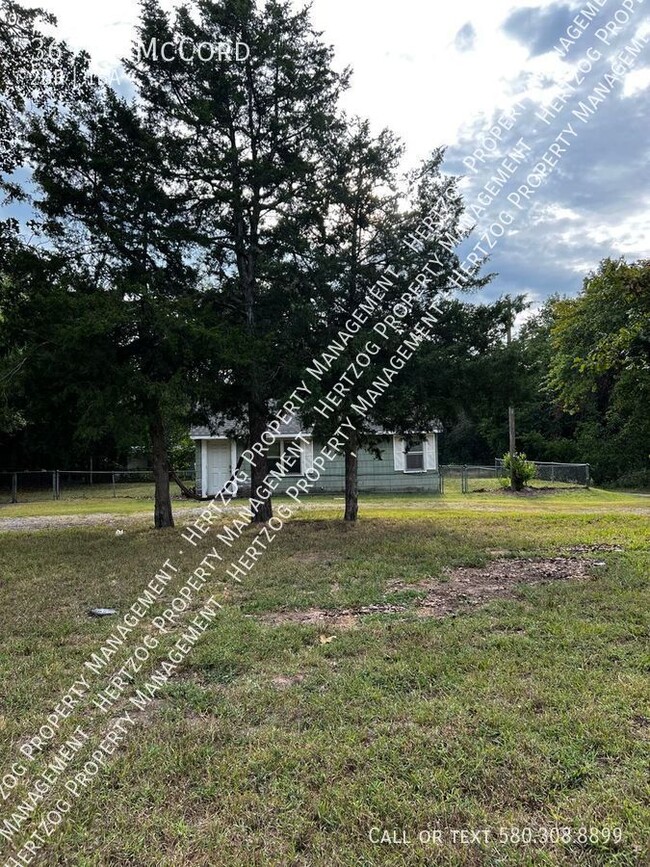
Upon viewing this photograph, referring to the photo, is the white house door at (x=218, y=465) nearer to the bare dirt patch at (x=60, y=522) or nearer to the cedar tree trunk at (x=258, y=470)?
the bare dirt patch at (x=60, y=522)

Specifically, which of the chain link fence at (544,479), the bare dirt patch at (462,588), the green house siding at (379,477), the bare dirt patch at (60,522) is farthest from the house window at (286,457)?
the bare dirt patch at (462,588)

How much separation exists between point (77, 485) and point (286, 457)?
46.8ft

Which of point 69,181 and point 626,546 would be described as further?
point 69,181

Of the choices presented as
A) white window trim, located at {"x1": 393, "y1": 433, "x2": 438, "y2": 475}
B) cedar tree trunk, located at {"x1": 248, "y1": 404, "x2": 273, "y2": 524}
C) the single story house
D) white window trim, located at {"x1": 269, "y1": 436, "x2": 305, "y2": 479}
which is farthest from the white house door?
cedar tree trunk, located at {"x1": 248, "y1": 404, "x2": 273, "y2": 524}

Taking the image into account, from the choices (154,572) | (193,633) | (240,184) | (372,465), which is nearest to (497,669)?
(193,633)

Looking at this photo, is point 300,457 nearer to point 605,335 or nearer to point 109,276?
point 109,276

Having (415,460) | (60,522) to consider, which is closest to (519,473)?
(415,460)

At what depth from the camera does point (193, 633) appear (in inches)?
166

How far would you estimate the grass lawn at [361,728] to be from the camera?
1913 mm

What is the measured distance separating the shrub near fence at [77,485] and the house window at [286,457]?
4.02 metres

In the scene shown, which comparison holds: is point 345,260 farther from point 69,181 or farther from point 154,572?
point 154,572

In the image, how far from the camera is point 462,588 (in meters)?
5.50

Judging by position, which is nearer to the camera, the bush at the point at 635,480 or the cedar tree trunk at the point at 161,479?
the cedar tree trunk at the point at 161,479

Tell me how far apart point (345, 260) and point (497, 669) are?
797cm
